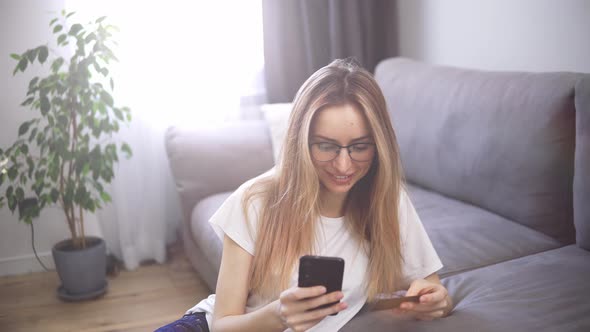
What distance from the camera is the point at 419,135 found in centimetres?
214

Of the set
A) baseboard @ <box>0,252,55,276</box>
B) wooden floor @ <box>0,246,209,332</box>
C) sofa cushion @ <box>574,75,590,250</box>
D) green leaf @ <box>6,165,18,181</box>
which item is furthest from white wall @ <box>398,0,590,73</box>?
baseboard @ <box>0,252,55,276</box>

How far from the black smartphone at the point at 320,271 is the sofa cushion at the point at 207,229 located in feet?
2.96

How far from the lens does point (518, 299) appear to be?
1279 mm

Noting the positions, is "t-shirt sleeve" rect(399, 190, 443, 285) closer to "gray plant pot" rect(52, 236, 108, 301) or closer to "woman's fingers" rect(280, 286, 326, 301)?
"woman's fingers" rect(280, 286, 326, 301)

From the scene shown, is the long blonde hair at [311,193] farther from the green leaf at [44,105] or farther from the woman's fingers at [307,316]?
the green leaf at [44,105]

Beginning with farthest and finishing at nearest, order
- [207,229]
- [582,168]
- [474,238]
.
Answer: [207,229] → [474,238] → [582,168]

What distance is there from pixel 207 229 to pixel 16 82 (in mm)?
1137

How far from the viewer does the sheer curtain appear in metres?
2.54

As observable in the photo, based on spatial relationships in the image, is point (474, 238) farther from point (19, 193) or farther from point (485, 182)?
point (19, 193)

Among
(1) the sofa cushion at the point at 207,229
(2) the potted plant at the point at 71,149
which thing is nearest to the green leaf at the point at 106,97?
(2) the potted plant at the point at 71,149

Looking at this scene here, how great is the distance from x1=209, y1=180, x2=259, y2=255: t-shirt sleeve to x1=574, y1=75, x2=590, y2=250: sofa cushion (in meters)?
0.93

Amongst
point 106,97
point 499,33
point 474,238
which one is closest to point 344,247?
point 474,238

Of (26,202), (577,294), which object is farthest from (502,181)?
(26,202)

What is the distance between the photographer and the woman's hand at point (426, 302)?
3.56 ft
